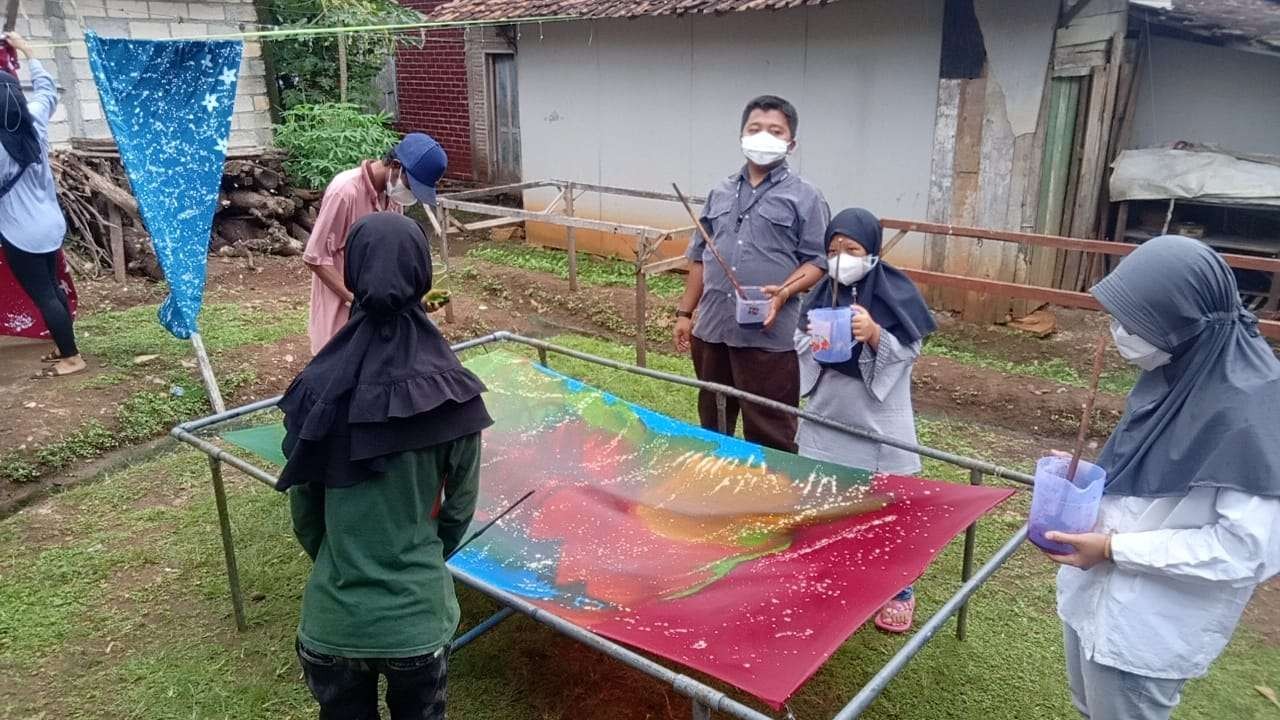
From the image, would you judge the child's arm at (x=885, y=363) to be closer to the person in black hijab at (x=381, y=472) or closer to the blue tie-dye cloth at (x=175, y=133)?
the person in black hijab at (x=381, y=472)

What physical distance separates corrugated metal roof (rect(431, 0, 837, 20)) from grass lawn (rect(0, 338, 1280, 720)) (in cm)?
475

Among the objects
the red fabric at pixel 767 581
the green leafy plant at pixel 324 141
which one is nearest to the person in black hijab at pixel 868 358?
the red fabric at pixel 767 581

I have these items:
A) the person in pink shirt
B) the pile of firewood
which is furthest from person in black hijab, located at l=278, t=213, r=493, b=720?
the pile of firewood

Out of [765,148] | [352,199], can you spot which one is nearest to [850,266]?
[765,148]

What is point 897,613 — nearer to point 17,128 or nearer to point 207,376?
point 207,376

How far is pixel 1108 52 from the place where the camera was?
21.0 feet

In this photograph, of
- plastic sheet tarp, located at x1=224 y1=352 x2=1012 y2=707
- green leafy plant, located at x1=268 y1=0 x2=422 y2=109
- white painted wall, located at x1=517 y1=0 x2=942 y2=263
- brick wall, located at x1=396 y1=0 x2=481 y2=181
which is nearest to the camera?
plastic sheet tarp, located at x1=224 y1=352 x2=1012 y2=707

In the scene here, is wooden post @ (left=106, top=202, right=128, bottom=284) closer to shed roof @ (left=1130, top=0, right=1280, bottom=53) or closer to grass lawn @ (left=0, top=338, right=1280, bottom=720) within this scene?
grass lawn @ (left=0, top=338, right=1280, bottom=720)

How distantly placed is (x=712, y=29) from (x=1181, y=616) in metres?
7.06

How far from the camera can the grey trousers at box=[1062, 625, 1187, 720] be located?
5.93 ft

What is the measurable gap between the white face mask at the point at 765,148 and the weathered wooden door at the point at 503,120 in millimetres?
7362

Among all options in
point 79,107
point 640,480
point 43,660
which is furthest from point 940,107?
point 79,107

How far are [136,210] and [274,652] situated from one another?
19.2 feet

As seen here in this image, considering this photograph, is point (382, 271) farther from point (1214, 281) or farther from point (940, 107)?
point (940, 107)
